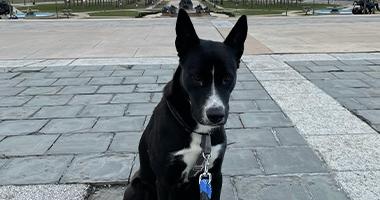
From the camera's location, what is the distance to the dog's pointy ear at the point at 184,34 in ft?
8.45

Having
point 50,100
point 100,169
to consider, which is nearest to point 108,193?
point 100,169

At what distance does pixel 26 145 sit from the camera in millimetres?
4684

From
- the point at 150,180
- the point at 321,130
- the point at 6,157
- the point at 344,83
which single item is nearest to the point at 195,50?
the point at 150,180

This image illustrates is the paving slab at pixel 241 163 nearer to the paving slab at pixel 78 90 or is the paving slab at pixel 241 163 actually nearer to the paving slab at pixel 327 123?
the paving slab at pixel 327 123

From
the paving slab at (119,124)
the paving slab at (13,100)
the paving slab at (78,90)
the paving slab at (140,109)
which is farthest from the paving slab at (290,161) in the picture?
the paving slab at (13,100)

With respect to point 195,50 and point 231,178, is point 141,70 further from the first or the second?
point 195,50

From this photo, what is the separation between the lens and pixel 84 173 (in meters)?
3.94

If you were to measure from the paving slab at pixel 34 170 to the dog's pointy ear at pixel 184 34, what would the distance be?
6.05ft

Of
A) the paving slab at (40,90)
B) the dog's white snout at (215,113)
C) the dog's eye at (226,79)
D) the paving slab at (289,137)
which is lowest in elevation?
the paving slab at (289,137)

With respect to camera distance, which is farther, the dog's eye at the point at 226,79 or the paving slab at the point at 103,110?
the paving slab at the point at 103,110

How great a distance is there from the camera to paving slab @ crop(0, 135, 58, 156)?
4.48 metres

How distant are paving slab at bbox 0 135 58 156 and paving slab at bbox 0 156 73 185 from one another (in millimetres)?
186

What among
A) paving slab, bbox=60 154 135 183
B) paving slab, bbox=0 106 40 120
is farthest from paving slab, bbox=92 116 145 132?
paving slab, bbox=0 106 40 120

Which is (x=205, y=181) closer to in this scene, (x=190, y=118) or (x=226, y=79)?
(x=190, y=118)
